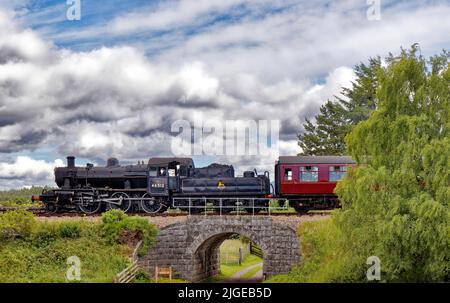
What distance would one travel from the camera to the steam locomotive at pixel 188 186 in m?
35.3

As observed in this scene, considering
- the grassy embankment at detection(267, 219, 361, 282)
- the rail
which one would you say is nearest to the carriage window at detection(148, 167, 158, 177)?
the rail

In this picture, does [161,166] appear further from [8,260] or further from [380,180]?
[380,180]

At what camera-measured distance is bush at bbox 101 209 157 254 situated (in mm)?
32344

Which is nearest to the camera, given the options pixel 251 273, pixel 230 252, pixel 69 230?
pixel 69 230

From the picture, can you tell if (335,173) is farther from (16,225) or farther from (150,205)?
(16,225)

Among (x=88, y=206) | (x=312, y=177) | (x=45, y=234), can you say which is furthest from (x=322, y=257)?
(x=88, y=206)

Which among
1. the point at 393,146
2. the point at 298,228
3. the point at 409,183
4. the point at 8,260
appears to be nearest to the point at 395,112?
the point at 393,146

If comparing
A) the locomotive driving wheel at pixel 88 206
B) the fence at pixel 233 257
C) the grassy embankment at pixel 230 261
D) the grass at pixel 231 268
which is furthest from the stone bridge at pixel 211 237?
the fence at pixel 233 257

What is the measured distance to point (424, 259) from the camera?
2509cm

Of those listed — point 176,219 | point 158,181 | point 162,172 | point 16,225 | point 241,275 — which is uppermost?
point 162,172

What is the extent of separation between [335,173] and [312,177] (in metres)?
1.40

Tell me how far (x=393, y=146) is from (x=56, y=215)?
845 inches

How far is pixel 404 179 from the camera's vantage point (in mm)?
24531

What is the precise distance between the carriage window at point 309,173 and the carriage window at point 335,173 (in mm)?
781
